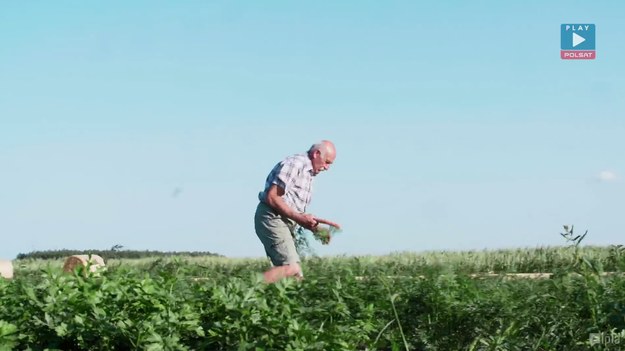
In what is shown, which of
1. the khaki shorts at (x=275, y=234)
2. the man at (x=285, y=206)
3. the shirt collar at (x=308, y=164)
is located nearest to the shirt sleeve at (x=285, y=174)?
the man at (x=285, y=206)

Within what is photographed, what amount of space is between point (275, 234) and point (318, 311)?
4.56m

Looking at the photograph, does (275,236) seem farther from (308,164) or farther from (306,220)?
(308,164)

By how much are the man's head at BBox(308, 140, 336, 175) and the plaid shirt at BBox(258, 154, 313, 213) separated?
91 millimetres

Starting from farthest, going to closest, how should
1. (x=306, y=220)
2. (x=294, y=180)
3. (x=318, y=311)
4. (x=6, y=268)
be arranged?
(x=6, y=268) < (x=294, y=180) < (x=306, y=220) < (x=318, y=311)

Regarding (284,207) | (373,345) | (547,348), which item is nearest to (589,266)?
(547,348)

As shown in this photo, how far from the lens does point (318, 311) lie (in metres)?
5.13

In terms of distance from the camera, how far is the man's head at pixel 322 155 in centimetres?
1001

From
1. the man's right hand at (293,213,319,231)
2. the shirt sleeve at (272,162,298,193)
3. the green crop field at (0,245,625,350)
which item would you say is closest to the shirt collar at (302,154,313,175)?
the shirt sleeve at (272,162,298,193)

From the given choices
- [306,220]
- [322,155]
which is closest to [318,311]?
[306,220]

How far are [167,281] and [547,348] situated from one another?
7.51 ft

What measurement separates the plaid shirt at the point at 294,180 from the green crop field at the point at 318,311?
10.8ft

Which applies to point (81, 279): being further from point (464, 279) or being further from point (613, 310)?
point (613, 310)

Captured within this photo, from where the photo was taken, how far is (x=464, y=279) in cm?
612

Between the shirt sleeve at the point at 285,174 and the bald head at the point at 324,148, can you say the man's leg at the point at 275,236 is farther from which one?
the bald head at the point at 324,148
